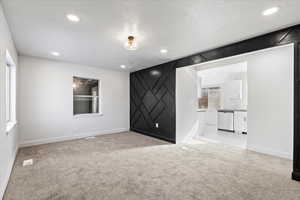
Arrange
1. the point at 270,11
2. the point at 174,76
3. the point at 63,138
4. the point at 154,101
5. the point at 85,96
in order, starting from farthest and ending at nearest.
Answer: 1. the point at 85,96
2. the point at 154,101
3. the point at 63,138
4. the point at 174,76
5. the point at 270,11

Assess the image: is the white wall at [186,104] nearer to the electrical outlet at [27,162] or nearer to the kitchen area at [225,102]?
the kitchen area at [225,102]

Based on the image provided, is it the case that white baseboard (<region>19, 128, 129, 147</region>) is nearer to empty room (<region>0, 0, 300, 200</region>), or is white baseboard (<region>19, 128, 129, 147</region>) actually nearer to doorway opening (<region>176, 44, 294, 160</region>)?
empty room (<region>0, 0, 300, 200</region>)

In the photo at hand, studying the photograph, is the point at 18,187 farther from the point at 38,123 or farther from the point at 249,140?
the point at 249,140

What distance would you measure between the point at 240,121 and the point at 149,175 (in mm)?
4813

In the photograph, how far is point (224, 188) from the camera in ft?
6.66

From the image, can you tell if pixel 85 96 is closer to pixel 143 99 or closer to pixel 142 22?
pixel 143 99

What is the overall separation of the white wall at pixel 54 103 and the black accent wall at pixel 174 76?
904 mm

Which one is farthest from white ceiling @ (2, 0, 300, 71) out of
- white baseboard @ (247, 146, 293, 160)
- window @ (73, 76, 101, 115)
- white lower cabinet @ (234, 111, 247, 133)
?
white lower cabinet @ (234, 111, 247, 133)

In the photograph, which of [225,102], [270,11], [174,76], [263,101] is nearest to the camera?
[270,11]

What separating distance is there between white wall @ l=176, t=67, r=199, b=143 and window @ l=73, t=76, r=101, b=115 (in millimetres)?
2955

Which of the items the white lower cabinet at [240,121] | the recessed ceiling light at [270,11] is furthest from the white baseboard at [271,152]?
the recessed ceiling light at [270,11]

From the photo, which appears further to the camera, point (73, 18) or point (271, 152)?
point (271, 152)

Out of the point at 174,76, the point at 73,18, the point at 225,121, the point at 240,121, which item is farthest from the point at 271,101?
the point at 73,18

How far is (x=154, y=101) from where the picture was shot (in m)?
5.03
